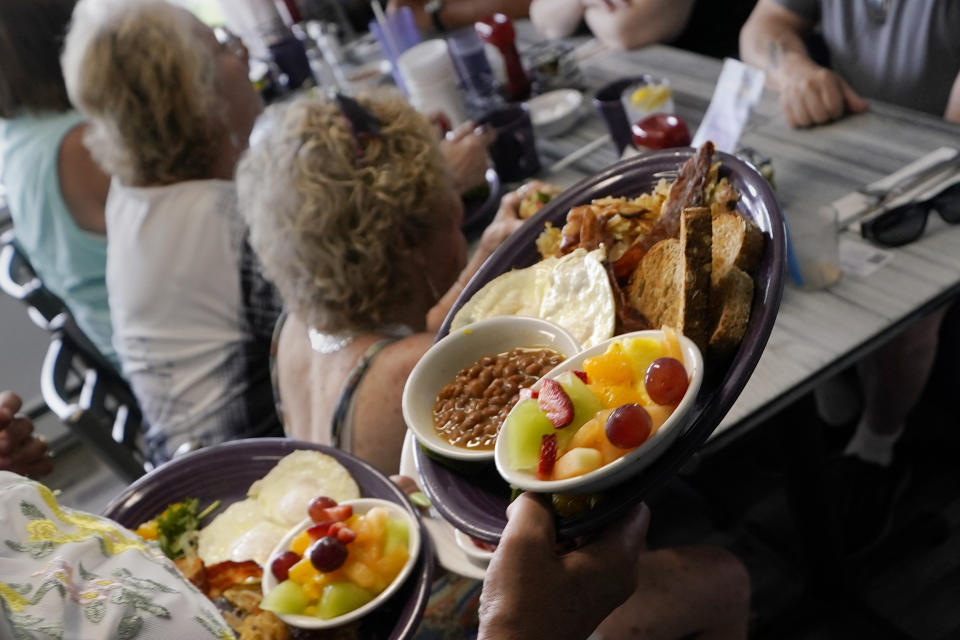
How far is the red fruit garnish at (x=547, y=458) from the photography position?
907mm

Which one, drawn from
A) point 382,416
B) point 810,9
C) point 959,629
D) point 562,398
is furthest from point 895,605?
point 810,9

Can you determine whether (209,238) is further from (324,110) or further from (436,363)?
(436,363)

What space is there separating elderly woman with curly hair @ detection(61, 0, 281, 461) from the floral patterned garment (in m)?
1.31

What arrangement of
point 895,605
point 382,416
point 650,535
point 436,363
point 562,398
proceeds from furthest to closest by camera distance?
1. point 650,535
2. point 895,605
3. point 382,416
4. point 436,363
5. point 562,398

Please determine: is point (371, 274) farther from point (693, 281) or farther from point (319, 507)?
point (693, 281)

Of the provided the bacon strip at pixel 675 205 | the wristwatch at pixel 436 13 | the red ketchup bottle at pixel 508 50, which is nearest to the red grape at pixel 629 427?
the bacon strip at pixel 675 205

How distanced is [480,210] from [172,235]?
93 centimetres

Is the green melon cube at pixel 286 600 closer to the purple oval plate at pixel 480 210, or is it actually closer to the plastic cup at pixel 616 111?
the purple oval plate at pixel 480 210

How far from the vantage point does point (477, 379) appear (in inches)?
46.3

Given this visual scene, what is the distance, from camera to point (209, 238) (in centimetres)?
224

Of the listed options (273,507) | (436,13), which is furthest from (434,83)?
(273,507)

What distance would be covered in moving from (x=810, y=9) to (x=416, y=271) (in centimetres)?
179

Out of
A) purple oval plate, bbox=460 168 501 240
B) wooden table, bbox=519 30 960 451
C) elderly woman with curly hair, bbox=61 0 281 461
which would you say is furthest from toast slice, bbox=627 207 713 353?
elderly woman with curly hair, bbox=61 0 281 461

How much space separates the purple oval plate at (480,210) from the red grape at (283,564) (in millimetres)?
1176
